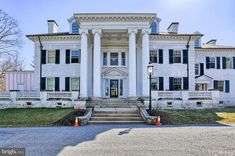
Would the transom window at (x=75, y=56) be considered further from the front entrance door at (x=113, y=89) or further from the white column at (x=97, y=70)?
the white column at (x=97, y=70)

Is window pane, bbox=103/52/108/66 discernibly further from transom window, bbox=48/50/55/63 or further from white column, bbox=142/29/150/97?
transom window, bbox=48/50/55/63

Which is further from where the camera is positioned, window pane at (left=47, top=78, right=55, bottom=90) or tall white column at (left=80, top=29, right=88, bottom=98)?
window pane at (left=47, top=78, right=55, bottom=90)

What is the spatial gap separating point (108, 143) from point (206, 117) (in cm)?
1024

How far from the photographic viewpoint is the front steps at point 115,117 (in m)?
14.6

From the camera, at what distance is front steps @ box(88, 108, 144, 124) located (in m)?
14.6

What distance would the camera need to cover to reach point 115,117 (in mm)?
15375

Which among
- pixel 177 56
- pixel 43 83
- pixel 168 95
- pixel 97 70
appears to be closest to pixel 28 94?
pixel 43 83

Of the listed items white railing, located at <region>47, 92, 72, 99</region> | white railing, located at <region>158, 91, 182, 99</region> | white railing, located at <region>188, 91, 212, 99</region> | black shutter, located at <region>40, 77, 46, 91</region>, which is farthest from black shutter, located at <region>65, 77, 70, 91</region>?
white railing, located at <region>188, 91, 212, 99</region>

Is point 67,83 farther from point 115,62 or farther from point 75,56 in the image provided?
point 115,62

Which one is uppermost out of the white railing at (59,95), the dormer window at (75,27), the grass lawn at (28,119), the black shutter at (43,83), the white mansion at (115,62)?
the dormer window at (75,27)

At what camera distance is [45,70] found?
24.9m

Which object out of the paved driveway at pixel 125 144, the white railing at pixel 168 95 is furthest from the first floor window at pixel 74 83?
the paved driveway at pixel 125 144

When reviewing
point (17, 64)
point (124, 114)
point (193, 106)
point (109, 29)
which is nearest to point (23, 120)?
point (124, 114)

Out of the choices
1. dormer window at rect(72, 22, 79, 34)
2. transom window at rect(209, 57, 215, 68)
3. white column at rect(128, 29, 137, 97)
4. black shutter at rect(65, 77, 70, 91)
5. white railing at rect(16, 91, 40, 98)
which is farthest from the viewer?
transom window at rect(209, 57, 215, 68)
